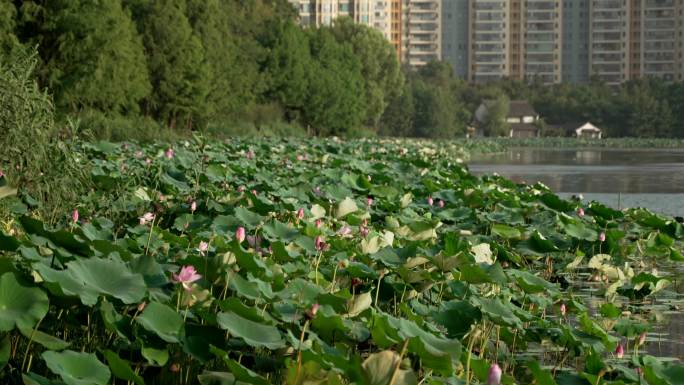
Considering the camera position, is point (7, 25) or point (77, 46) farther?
point (77, 46)

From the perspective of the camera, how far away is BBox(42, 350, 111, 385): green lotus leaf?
3461mm

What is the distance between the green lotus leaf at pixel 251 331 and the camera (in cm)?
384

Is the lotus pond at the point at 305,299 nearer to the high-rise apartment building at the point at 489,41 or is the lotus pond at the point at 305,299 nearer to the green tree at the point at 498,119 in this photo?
the green tree at the point at 498,119

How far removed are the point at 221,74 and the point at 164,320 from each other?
3299 centimetres

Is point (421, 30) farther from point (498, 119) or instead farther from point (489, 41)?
point (498, 119)

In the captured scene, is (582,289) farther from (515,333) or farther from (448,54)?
(448,54)

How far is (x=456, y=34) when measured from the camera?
150500 millimetres

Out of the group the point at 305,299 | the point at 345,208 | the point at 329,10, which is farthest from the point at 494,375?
the point at 329,10

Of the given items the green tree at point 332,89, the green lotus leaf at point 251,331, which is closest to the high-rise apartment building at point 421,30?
the green tree at point 332,89

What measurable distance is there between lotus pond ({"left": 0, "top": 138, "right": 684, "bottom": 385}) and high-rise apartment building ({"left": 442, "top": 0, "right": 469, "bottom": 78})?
142287 millimetres

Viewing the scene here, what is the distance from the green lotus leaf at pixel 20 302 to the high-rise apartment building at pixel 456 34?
5787 inches

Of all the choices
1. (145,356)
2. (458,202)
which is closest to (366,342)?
(145,356)

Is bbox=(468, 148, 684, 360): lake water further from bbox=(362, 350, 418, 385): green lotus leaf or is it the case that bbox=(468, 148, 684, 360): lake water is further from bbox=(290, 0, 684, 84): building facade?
bbox=(290, 0, 684, 84): building facade

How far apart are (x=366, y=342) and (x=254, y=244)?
1483 millimetres
